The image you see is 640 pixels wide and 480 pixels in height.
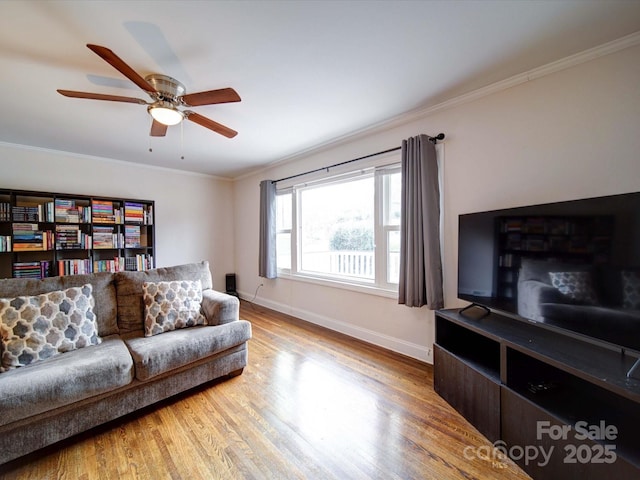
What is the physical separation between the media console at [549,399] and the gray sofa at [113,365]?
177cm

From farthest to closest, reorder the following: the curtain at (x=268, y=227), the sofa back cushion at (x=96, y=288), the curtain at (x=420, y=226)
Answer: the curtain at (x=268, y=227) → the curtain at (x=420, y=226) → the sofa back cushion at (x=96, y=288)

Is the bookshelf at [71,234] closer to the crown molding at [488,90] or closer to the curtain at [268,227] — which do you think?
the curtain at [268,227]

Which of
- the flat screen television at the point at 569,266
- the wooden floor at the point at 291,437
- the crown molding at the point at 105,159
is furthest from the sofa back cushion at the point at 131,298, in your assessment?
the flat screen television at the point at 569,266

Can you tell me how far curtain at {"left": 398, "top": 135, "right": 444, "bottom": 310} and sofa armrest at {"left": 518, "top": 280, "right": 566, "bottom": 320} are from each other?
720mm

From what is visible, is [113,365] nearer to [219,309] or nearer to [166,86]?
[219,309]

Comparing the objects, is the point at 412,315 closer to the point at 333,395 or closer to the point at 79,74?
the point at 333,395

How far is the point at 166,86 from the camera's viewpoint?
6.42 feet

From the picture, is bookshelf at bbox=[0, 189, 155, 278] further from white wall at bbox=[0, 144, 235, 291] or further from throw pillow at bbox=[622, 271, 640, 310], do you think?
throw pillow at bbox=[622, 271, 640, 310]

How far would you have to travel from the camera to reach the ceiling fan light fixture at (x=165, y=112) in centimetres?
193

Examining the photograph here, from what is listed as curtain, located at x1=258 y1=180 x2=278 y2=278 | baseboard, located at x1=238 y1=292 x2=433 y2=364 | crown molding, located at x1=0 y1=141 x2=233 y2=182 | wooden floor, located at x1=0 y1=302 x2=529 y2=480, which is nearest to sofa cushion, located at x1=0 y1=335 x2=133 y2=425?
wooden floor, located at x1=0 y1=302 x2=529 y2=480

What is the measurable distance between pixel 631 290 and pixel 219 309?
8.52ft

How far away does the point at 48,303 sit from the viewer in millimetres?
1815

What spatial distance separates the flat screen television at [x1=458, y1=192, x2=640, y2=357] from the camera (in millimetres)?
1221

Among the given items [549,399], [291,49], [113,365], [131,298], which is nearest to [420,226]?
[549,399]
